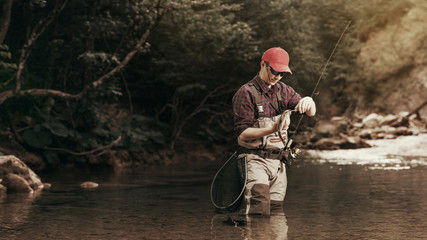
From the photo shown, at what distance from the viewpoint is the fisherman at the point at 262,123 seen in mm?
6727

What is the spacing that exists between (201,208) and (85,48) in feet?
29.3

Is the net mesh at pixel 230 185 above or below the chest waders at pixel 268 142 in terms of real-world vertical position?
below

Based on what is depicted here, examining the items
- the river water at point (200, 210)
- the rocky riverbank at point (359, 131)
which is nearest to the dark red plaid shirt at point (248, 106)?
the river water at point (200, 210)

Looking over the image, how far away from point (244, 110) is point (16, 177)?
598cm

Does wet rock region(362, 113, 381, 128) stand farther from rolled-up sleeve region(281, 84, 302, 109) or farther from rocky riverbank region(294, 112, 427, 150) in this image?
rolled-up sleeve region(281, 84, 302, 109)

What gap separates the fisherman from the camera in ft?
22.1

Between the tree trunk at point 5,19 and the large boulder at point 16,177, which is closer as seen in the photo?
the large boulder at point 16,177

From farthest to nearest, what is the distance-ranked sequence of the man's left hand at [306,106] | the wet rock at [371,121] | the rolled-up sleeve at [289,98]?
the wet rock at [371,121] → the rolled-up sleeve at [289,98] → the man's left hand at [306,106]

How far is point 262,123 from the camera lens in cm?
675

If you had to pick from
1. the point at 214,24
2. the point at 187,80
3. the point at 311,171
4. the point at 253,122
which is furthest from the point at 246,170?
the point at 187,80

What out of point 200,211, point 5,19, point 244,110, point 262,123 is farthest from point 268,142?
point 5,19

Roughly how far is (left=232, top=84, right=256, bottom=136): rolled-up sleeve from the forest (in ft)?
23.8

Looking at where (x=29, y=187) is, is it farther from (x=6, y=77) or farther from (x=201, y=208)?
(x=6, y=77)

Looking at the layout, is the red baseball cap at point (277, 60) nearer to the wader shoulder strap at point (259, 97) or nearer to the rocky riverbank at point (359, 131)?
the wader shoulder strap at point (259, 97)
